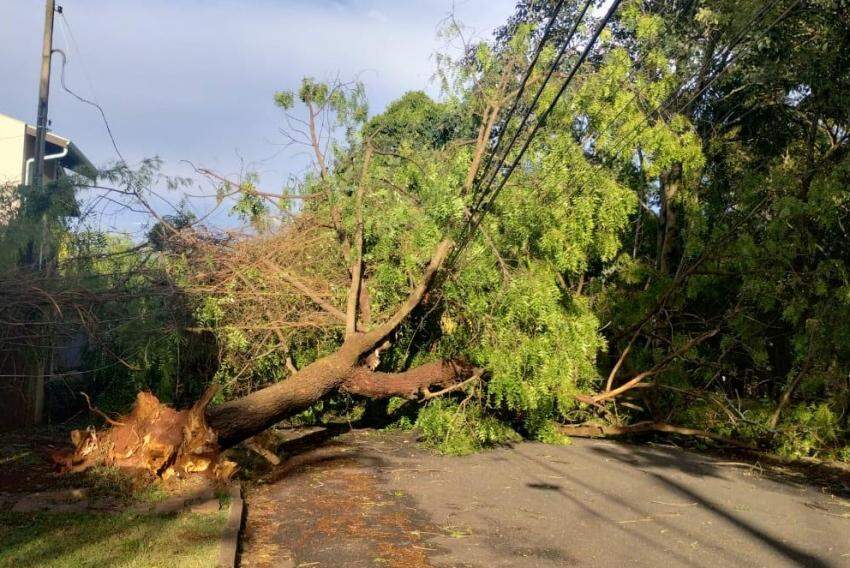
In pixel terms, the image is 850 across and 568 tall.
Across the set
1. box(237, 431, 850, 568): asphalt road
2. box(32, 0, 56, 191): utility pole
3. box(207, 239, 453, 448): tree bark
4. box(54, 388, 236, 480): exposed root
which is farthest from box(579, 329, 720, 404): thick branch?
box(32, 0, 56, 191): utility pole

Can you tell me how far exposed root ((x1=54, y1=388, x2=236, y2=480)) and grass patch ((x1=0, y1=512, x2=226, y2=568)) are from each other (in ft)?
4.67

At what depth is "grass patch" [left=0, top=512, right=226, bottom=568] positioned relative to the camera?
5707 millimetres

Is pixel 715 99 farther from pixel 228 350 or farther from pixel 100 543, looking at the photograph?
pixel 100 543

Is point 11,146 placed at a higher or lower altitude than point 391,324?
higher

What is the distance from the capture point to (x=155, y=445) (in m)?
8.58

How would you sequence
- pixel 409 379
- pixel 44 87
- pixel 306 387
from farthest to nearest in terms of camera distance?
pixel 44 87, pixel 409 379, pixel 306 387

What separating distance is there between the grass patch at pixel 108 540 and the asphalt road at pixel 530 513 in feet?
1.45

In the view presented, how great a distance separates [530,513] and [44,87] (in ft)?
39.8

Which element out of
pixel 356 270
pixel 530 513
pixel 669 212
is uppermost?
pixel 669 212

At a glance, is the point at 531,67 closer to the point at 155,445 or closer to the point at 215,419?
the point at 215,419

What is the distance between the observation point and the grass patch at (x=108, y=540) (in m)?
5.71

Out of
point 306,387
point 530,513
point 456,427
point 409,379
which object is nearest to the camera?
point 530,513

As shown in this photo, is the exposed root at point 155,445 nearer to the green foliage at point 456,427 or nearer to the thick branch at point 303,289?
the thick branch at point 303,289

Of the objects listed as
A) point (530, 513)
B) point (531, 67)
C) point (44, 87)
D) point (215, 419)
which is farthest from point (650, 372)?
point (44, 87)
